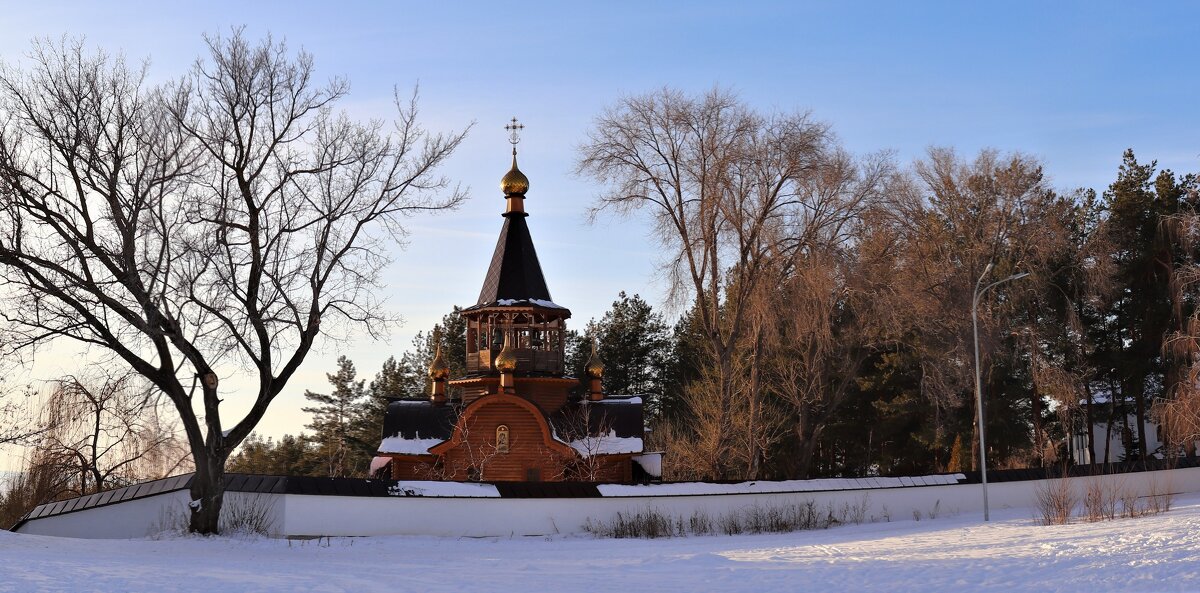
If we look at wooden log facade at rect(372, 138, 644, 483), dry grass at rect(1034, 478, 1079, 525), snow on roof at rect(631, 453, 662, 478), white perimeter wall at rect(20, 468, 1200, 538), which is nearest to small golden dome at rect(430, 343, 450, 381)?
wooden log facade at rect(372, 138, 644, 483)

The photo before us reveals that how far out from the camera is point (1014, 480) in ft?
89.6

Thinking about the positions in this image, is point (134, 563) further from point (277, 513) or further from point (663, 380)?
point (663, 380)

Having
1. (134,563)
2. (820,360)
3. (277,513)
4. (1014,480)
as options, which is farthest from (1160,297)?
(134,563)

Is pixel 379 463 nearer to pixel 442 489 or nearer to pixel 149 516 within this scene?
pixel 149 516

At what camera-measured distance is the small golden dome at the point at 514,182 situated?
118ft

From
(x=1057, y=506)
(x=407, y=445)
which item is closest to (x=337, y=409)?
(x=407, y=445)

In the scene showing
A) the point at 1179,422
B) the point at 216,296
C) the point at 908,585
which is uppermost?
the point at 216,296

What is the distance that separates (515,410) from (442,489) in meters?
11.2

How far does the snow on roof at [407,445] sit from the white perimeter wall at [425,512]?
1088cm

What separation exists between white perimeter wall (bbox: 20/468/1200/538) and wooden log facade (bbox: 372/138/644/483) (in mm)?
8273

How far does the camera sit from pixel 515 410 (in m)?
32.7

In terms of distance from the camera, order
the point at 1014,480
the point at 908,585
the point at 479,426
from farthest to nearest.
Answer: the point at 479,426
the point at 1014,480
the point at 908,585

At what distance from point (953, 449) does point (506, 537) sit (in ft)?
69.9

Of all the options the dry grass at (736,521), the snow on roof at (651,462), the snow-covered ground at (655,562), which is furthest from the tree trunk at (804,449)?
the snow-covered ground at (655,562)
